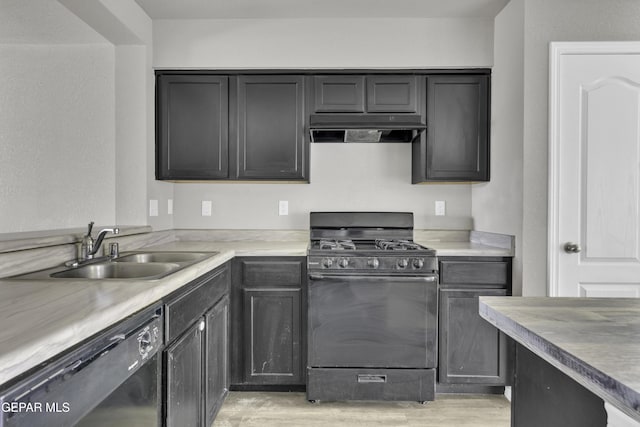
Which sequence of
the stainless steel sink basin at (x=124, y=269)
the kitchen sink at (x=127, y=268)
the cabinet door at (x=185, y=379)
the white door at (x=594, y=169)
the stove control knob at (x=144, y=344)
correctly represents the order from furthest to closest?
the white door at (x=594, y=169) → the stainless steel sink basin at (x=124, y=269) → the kitchen sink at (x=127, y=268) → the cabinet door at (x=185, y=379) → the stove control knob at (x=144, y=344)

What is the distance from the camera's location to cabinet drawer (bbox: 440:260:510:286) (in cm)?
237

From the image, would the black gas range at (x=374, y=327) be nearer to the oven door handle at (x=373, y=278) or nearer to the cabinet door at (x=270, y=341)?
the oven door handle at (x=373, y=278)

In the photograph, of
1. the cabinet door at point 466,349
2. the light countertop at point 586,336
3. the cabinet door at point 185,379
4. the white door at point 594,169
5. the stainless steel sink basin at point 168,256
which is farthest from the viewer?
the cabinet door at point 466,349

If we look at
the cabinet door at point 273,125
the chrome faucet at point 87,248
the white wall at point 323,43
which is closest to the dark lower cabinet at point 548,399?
the chrome faucet at point 87,248

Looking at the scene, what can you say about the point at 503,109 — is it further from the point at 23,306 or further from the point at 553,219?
the point at 23,306

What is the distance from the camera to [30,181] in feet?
7.57

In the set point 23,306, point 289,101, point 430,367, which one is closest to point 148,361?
point 23,306

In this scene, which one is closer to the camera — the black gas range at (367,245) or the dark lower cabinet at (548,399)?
the dark lower cabinet at (548,399)

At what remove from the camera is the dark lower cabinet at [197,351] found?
1377 mm

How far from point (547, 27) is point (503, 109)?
0.52 m

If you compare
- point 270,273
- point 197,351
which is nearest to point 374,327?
point 270,273

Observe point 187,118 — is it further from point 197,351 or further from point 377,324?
point 377,324

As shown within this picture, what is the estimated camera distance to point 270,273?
2379 mm

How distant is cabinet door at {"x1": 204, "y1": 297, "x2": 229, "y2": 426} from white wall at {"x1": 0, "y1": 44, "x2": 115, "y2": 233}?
114cm
